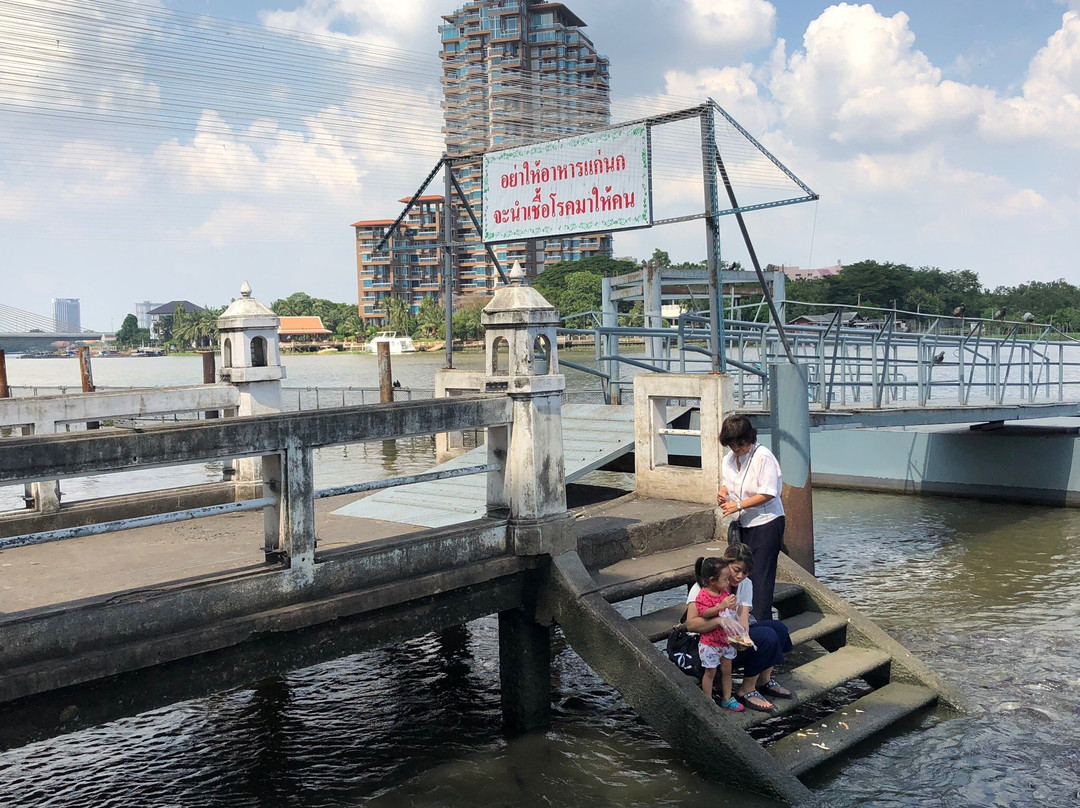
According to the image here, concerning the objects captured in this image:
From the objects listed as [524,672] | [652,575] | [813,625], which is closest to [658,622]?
[652,575]

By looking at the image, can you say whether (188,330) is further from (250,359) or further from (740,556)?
(740,556)

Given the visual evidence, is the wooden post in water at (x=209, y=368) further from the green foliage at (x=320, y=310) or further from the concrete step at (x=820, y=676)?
the green foliage at (x=320, y=310)

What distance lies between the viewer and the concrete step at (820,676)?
635 centimetres

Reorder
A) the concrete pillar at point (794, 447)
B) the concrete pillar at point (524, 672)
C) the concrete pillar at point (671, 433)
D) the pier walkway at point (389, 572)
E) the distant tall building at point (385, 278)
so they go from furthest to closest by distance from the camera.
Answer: the distant tall building at point (385, 278), the concrete pillar at point (794, 447), the concrete pillar at point (671, 433), the concrete pillar at point (524, 672), the pier walkway at point (389, 572)

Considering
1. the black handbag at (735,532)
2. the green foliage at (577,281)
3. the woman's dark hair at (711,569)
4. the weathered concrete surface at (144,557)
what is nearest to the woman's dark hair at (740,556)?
the woman's dark hair at (711,569)

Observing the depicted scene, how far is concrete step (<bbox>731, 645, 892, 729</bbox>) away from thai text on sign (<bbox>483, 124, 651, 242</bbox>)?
4.59m

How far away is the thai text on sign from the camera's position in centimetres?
984

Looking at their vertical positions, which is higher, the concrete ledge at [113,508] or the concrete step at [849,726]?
the concrete ledge at [113,508]

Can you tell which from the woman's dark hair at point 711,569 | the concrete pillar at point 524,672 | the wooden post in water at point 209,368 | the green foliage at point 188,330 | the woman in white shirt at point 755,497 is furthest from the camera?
the green foliage at point 188,330

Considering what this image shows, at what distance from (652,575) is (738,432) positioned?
4.68ft

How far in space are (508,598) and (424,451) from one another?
20.6 m

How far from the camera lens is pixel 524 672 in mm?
7062

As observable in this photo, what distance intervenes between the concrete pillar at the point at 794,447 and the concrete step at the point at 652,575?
1.95 m

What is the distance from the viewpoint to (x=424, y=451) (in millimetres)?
27344
